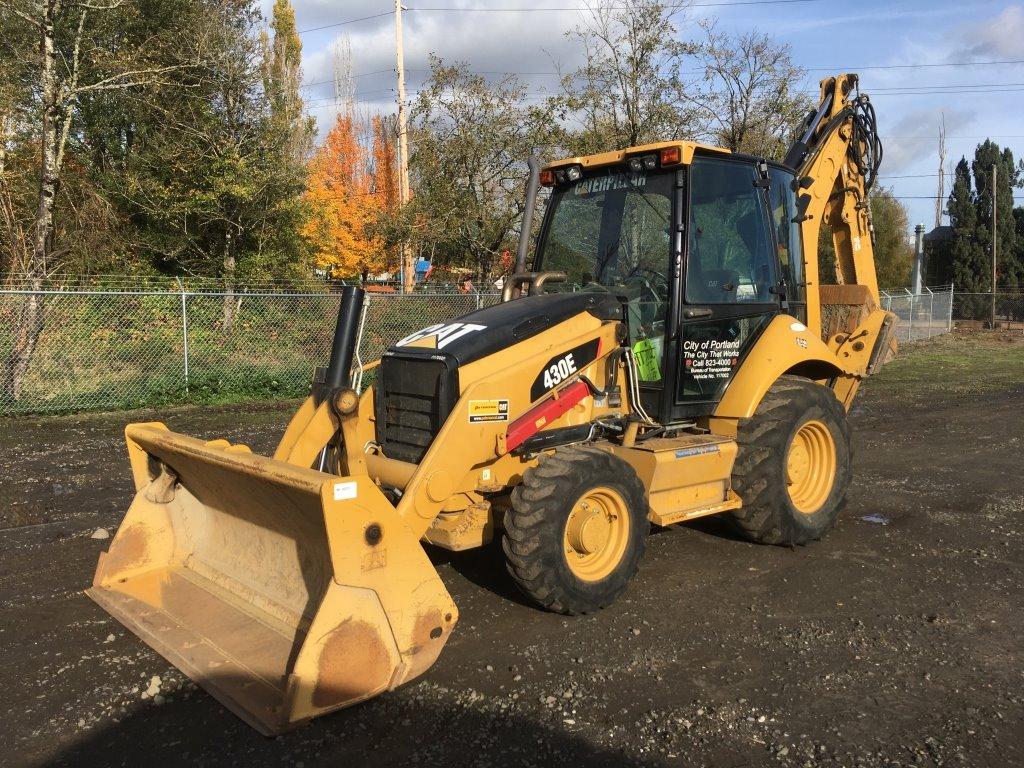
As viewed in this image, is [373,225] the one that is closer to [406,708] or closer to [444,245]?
[444,245]

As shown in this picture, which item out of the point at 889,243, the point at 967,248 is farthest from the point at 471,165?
the point at 967,248

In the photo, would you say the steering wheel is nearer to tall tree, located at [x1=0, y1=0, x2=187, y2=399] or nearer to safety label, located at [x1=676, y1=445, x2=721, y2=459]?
safety label, located at [x1=676, y1=445, x2=721, y2=459]

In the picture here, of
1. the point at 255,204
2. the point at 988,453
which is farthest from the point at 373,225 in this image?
the point at 988,453

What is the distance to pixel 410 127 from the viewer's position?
1889 cm

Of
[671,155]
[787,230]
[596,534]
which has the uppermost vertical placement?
[671,155]

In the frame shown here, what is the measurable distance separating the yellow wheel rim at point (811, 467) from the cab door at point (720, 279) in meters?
0.84

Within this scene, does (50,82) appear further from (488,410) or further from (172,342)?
(488,410)

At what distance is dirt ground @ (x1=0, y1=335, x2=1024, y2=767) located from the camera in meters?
3.36

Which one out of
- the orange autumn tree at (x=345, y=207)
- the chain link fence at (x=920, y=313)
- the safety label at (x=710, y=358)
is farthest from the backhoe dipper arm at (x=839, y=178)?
the orange autumn tree at (x=345, y=207)

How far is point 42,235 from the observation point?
12234mm

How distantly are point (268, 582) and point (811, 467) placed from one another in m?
4.01

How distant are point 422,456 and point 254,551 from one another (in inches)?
41.0

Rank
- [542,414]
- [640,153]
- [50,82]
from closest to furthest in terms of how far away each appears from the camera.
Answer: [542,414], [640,153], [50,82]

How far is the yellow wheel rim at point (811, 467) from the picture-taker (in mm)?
6008
